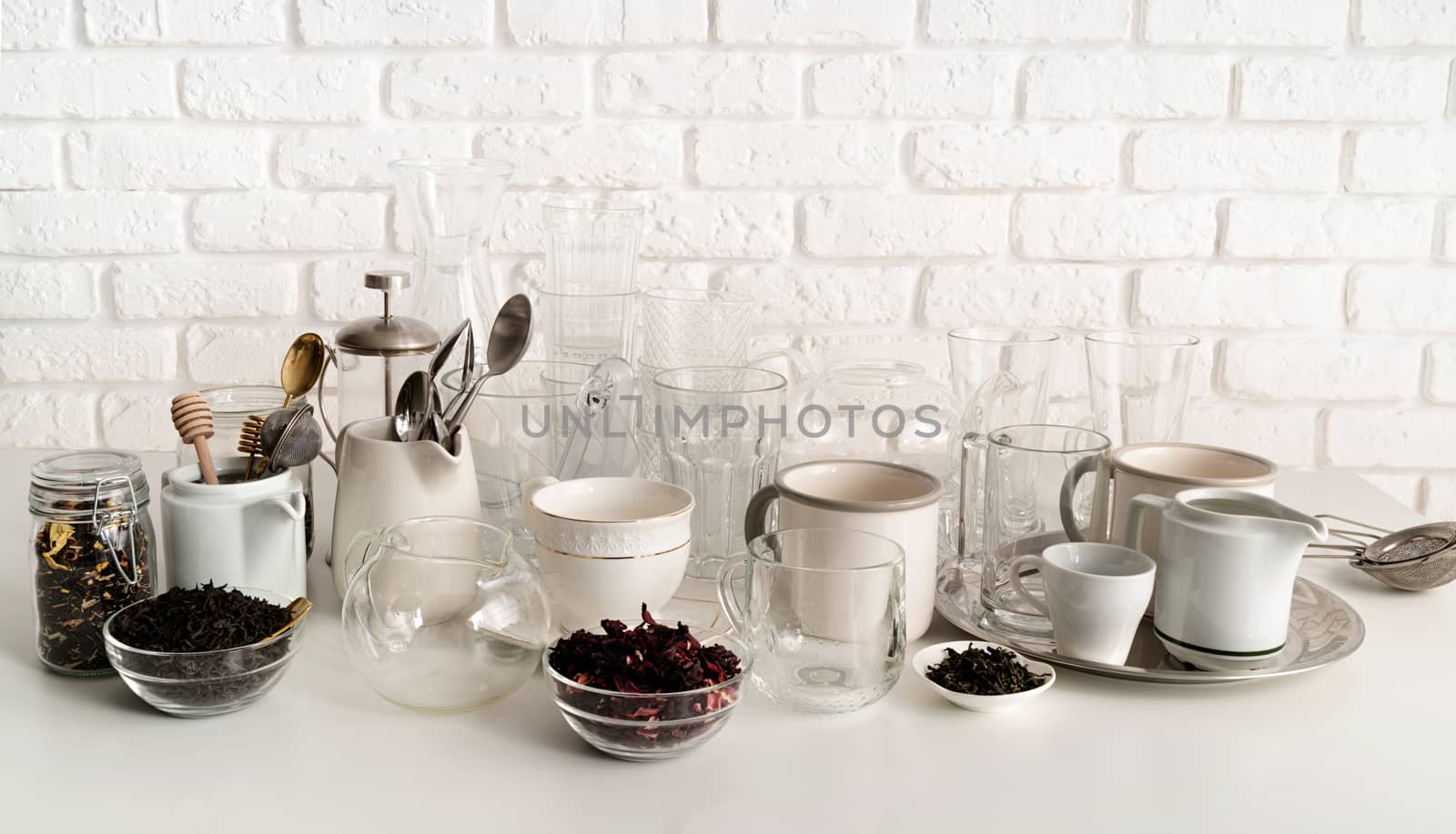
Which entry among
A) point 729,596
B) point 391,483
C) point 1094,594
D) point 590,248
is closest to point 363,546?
point 391,483

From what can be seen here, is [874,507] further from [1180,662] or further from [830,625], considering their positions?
[1180,662]

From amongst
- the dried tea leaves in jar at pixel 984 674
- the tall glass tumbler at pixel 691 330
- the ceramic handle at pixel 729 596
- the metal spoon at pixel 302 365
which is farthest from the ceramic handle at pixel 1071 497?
the metal spoon at pixel 302 365

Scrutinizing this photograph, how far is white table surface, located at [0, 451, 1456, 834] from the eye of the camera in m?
0.63

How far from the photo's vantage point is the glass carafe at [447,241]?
3.25ft

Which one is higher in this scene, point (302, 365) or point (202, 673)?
point (302, 365)

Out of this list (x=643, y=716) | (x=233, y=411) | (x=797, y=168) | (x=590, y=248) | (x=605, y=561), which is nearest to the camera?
(x=643, y=716)

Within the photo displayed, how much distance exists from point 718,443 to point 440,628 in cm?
29

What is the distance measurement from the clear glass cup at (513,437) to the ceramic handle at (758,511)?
20 centimetres

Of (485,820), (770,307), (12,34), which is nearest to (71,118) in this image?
(12,34)

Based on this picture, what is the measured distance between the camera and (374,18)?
143cm

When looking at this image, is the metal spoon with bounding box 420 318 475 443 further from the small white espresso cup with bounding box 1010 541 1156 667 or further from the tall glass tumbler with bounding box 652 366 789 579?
the small white espresso cup with bounding box 1010 541 1156 667

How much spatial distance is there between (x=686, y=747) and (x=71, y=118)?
1244mm

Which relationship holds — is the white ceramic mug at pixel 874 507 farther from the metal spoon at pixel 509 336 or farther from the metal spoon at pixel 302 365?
the metal spoon at pixel 302 365

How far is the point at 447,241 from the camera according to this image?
3.26 feet
